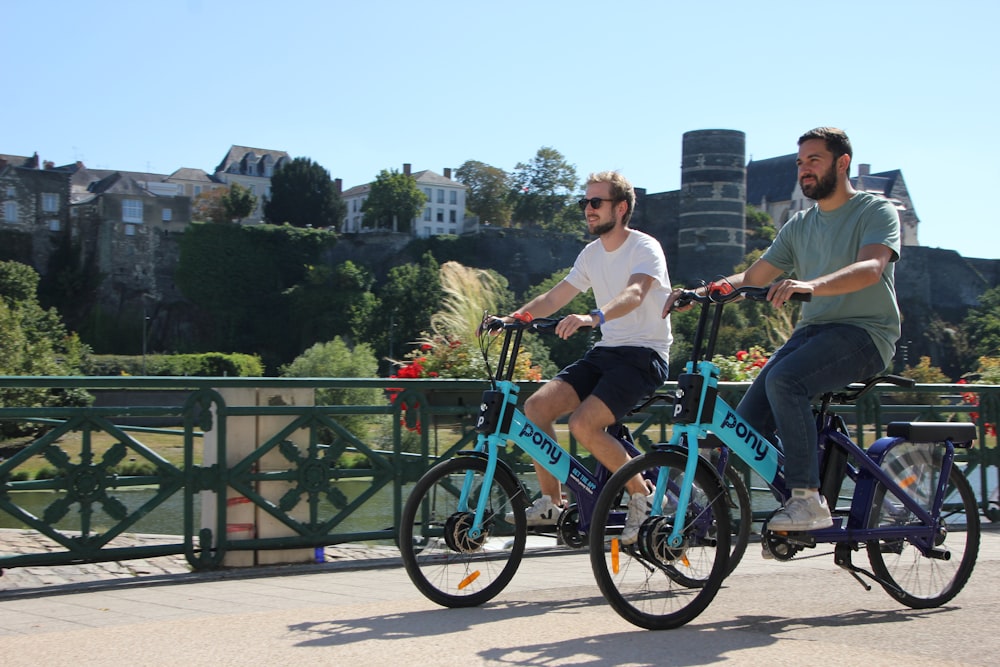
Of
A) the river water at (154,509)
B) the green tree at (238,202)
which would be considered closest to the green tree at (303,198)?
the green tree at (238,202)

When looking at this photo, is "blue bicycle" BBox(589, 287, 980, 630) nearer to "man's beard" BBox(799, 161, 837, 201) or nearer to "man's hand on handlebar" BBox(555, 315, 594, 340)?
"man's hand on handlebar" BBox(555, 315, 594, 340)

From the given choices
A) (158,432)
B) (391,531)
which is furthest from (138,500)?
(391,531)

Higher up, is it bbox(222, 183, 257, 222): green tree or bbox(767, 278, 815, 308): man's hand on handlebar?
bbox(222, 183, 257, 222): green tree

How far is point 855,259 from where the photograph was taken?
185 inches

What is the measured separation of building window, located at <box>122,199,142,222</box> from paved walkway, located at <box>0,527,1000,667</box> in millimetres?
93343

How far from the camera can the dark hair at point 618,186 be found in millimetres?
5277

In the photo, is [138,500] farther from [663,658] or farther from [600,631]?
[663,658]

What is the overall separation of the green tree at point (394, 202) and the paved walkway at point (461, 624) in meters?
105

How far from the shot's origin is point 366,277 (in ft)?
309

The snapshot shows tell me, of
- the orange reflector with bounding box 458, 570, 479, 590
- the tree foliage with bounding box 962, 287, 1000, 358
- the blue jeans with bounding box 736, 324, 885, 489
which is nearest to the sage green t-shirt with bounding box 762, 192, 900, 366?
the blue jeans with bounding box 736, 324, 885, 489

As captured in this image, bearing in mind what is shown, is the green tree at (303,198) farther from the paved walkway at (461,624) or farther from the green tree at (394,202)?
the paved walkway at (461,624)

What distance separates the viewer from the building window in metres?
95.5

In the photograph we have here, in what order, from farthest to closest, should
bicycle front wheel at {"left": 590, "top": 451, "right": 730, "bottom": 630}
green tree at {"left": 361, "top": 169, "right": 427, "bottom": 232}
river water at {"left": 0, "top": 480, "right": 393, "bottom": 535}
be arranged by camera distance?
green tree at {"left": 361, "top": 169, "right": 427, "bottom": 232} < river water at {"left": 0, "top": 480, "right": 393, "bottom": 535} < bicycle front wheel at {"left": 590, "top": 451, "right": 730, "bottom": 630}

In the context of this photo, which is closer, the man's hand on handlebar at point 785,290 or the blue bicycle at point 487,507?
the man's hand on handlebar at point 785,290
